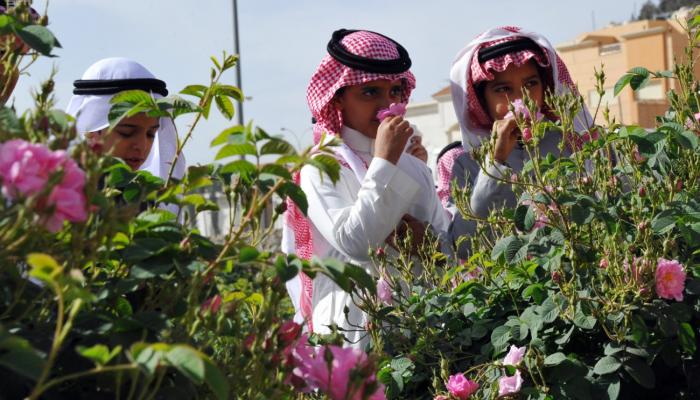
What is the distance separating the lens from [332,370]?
1.29 metres

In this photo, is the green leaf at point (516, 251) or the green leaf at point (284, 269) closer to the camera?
the green leaf at point (284, 269)

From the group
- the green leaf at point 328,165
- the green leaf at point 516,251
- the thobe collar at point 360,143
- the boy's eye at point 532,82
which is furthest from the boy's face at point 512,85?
the green leaf at point 328,165

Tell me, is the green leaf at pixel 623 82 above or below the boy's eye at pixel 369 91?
above

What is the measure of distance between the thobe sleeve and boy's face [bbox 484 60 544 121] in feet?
2.83

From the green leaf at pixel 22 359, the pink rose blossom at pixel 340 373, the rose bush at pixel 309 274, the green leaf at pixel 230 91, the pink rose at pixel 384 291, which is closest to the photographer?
the green leaf at pixel 22 359

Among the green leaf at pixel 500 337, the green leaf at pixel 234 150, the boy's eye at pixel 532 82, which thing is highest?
the green leaf at pixel 234 150

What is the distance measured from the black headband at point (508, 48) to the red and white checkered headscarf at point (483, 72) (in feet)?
0.04

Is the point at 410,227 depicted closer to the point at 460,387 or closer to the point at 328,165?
the point at 460,387

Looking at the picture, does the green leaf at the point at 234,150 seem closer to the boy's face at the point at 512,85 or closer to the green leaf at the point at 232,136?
the green leaf at the point at 232,136

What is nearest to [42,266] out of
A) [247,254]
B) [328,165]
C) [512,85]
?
[247,254]

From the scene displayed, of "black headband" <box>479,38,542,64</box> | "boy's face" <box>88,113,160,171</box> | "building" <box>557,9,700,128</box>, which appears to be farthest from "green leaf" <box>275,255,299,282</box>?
"building" <box>557,9,700,128</box>

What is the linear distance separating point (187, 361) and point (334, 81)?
103 inches

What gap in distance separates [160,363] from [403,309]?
150cm

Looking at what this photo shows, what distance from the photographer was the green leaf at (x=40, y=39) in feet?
4.36
